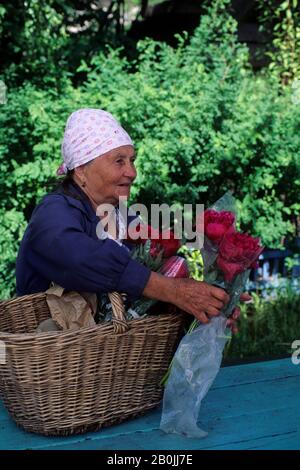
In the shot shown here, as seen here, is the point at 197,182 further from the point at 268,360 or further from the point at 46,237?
the point at 46,237

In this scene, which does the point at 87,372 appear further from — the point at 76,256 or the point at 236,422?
the point at 236,422

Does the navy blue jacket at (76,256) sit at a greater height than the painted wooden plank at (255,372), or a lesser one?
greater

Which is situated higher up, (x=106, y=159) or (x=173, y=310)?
(x=106, y=159)

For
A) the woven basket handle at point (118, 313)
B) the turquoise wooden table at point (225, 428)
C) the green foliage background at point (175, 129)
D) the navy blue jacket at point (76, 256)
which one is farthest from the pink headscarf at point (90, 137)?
the green foliage background at point (175, 129)

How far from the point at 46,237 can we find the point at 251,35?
16.7 ft

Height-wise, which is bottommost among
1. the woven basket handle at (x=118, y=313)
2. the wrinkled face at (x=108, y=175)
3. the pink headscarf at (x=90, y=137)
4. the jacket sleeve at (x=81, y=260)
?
the woven basket handle at (x=118, y=313)

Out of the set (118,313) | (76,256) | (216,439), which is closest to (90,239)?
(76,256)

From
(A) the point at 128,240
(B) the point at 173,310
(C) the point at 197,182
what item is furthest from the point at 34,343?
(C) the point at 197,182

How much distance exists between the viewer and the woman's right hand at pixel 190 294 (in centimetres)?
196

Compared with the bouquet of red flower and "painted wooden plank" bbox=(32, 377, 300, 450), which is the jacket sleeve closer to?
the bouquet of red flower

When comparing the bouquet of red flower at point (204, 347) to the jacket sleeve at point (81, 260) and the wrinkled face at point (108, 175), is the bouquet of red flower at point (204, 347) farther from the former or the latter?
the wrinkled face at point (108, 175)

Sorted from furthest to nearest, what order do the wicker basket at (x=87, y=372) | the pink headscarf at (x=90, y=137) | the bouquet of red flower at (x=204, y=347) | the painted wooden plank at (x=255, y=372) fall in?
the painted wooden plank at (x=255, y=372), the pink headscarf at (x=90, y=137), the bouquet of red flower at (x=204, y=347), the wicker basket at (x=87, y=372)

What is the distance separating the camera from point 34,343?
184cm

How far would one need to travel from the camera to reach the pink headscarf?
7.18ft
